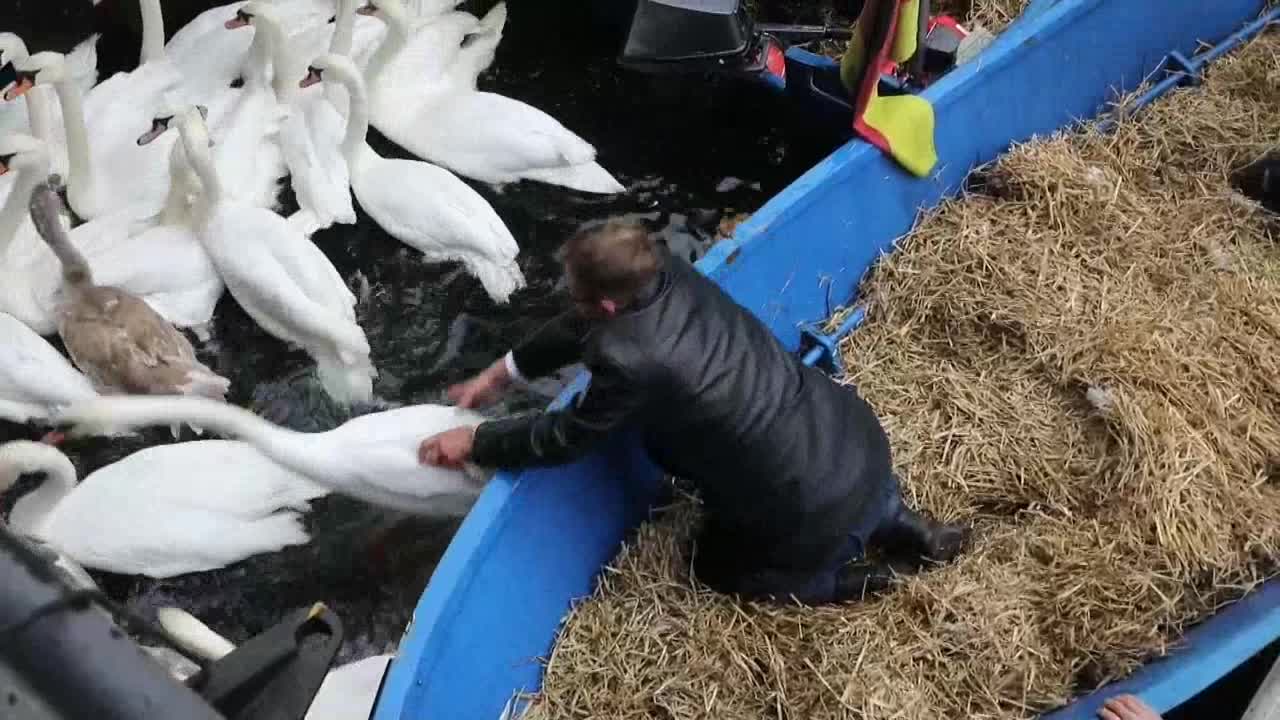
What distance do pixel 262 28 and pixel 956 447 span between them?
2450mm

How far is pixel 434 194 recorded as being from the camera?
9.98 feet

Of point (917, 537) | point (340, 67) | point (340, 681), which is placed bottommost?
point (340, 681)

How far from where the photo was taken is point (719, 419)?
197cm

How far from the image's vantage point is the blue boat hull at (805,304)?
202 centimetres

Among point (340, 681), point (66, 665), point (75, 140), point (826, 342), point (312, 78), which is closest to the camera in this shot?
point (66, 665)

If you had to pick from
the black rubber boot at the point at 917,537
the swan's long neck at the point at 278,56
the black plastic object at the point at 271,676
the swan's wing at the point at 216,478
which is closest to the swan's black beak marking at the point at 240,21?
the swan's long neck at the point at 278,56

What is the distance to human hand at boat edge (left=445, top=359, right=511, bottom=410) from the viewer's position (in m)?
2.35

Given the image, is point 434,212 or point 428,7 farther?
point 428,7

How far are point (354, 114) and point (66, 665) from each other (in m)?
2.61

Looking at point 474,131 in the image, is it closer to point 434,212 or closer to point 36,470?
point 434,212

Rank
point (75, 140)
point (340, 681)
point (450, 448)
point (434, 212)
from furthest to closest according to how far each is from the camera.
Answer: point (75, 140) → point (434, 212) → point (450, 448) → point (340, 681)

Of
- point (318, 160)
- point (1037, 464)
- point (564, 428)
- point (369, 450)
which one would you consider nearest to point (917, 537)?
point (1037, 464)

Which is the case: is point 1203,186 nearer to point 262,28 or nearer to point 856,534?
point 856,534

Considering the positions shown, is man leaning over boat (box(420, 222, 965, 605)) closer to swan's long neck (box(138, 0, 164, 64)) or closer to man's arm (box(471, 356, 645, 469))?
man's arm (box(471, 356, 645, 469))
